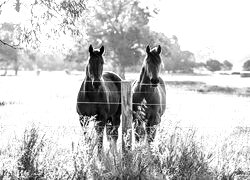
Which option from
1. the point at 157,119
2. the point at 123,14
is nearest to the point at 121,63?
the point at 123,14

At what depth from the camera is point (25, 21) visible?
10344mm

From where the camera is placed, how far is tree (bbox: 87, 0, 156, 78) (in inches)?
1657

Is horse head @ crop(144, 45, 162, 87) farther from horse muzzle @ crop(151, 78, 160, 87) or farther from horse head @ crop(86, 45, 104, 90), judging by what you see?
horse head @ crop(86, 45, 104, 90)

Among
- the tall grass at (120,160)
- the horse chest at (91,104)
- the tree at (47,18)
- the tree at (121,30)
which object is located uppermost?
the tree at (121,30)

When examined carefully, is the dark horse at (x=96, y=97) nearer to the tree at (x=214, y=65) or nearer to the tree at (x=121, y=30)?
the tree at (x=121, y=30)

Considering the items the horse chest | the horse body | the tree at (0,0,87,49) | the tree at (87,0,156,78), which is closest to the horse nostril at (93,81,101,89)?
the horse body

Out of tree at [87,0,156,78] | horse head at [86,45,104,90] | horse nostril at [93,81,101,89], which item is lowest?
horse nostril at [93,81,101,89]

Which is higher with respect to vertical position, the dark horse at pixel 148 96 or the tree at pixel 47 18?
the tree at pixel 47 18

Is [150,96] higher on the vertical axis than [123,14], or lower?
lower

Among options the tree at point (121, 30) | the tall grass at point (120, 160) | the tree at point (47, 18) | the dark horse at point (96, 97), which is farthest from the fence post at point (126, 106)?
the tree at point (121, 30)

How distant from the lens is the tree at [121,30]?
4209cm

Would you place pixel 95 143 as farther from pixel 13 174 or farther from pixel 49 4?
pixel 49 4

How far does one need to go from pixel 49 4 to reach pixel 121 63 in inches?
1316

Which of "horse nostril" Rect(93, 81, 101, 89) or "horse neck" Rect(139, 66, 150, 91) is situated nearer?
"horse nostril" Rect(93, 81, 101, 89)
